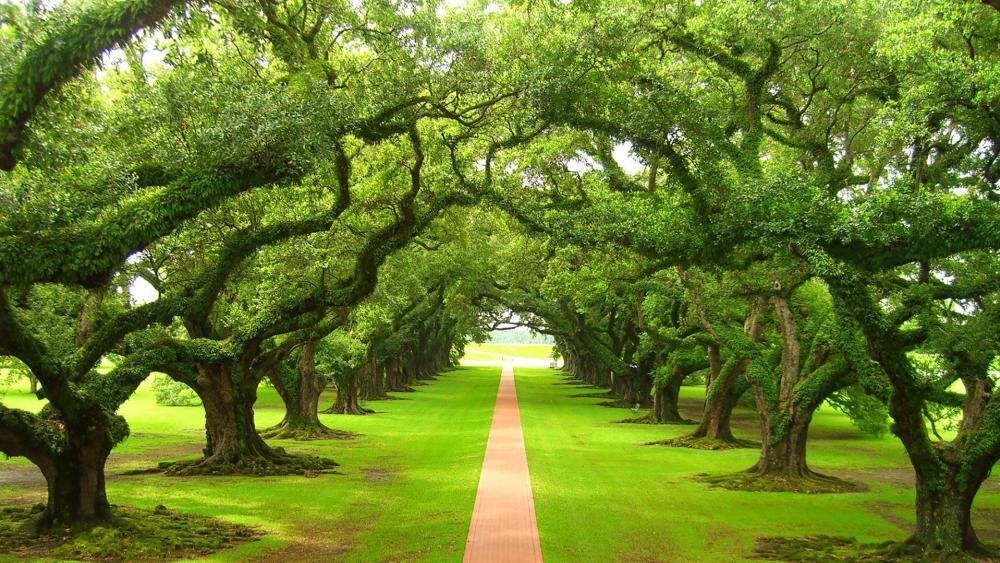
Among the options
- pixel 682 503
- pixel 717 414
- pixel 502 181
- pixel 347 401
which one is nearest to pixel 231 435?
pixel 502 181

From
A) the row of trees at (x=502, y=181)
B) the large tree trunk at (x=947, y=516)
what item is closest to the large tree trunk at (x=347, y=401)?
the row of trees at (x=502, y=181)

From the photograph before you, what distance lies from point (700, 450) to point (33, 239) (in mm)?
19877

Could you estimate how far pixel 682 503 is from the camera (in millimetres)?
14102

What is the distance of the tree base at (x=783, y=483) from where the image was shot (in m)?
15.8

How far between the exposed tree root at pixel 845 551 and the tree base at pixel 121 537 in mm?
7749

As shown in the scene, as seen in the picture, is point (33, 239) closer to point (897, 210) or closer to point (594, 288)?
point (897, 210)

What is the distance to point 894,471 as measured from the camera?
19.5 meters

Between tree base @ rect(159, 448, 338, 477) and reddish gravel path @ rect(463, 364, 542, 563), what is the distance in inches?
171

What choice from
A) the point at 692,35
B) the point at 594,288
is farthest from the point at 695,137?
the point at 594,288

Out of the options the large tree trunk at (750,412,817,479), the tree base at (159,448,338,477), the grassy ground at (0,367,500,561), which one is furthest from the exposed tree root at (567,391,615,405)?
the tree base at (159,448,338,477)

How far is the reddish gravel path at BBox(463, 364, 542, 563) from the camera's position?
983cm

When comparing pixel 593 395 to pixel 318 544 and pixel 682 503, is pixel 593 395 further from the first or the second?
pixel 318 544

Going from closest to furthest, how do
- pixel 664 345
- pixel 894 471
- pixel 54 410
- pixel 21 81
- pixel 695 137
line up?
pixel 21 81 → pixel 54 410 → pixel 695 137 → pixel 894 471 → pixel 664 345

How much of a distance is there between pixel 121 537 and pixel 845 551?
10204 mm
